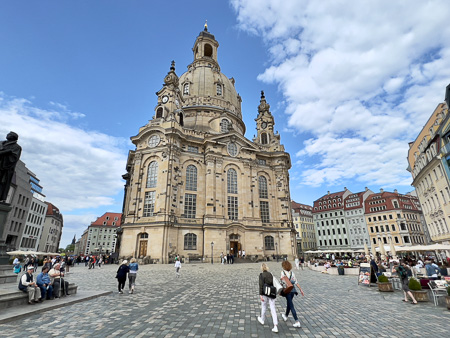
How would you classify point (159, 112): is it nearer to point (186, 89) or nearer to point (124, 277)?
point (186, 89)

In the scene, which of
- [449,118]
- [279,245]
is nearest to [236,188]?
[279,245]

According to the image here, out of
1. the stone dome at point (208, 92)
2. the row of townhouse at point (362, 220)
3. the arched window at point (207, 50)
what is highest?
the arched window at point (207, 50)

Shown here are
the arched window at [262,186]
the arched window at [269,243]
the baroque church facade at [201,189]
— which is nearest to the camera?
the baroque church facade at [201,189]

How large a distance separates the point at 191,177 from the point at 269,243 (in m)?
17.6

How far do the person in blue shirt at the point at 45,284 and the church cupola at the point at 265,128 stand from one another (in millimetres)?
44043

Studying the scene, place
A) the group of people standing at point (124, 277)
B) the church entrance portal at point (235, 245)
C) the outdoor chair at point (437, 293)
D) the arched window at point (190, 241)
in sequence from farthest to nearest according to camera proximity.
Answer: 1. the church entrance portal at point (235, 245)
2. the arched window at point (190, 241)
3. the group of people standing at point (124, 277)
4. the outdoor chair at point (437, 293)

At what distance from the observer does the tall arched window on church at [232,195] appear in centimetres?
3834

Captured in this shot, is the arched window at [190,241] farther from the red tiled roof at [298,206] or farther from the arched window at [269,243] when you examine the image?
the red tiled roof at [298,206]

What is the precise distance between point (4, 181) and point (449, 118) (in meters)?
34.0

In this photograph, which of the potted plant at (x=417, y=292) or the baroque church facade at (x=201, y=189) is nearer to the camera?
the potted plant at (x=417, y=292)

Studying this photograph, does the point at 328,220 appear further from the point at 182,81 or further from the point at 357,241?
the point at 182,81

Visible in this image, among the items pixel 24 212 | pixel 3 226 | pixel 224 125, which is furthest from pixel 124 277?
pixel 24 212

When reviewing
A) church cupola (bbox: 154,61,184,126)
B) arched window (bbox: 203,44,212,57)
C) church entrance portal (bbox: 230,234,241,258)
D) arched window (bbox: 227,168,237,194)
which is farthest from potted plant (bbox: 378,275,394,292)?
arched window (bbox: 203,44,212,57)

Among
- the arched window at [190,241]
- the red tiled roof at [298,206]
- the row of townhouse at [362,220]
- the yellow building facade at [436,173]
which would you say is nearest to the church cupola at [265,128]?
the yellow building facade at [436,173]
